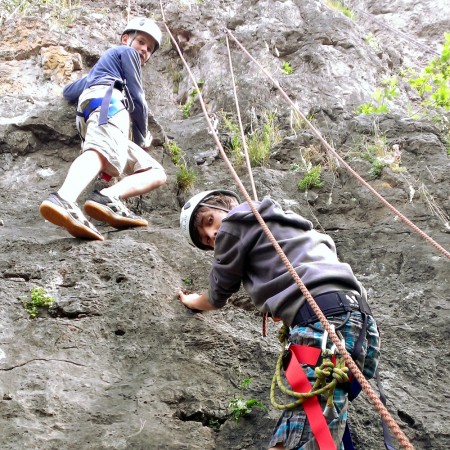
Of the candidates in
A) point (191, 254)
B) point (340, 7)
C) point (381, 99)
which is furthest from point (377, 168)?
Result: point (340, 7)

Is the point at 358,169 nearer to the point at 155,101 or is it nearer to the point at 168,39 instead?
the point at 155,101

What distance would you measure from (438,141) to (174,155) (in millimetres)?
2430

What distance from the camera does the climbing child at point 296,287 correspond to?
2309mm

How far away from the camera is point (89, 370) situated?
293cm

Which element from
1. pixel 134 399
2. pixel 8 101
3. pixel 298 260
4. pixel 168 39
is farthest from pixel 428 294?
pixel 168 39

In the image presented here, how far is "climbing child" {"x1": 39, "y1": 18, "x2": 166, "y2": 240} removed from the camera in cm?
390

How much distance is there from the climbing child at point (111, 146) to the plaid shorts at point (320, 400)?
194cm

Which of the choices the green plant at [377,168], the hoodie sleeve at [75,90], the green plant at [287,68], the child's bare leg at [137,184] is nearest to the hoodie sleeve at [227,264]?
the child's bare leg at [137,184]

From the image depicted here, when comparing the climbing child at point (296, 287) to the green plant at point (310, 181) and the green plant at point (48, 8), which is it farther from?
the green plant at point (48, 8)

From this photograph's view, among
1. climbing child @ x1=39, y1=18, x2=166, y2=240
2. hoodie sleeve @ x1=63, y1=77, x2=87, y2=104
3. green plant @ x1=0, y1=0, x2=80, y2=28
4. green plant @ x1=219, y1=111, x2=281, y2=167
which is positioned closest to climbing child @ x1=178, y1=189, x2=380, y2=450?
climbing child @ x1=39, y1=18, x2=166, y2=240

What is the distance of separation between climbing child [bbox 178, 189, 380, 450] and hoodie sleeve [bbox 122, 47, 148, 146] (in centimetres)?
205

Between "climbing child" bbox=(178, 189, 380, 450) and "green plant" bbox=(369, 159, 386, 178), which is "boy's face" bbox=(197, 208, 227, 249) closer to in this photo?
"climbing child" bbox=(178, 189, 380, 450)

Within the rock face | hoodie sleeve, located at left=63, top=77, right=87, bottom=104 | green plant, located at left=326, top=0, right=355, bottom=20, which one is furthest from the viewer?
green plant, located at left=326, top=0, right=355, bottom=20

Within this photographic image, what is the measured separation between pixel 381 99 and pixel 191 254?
4412 mm
